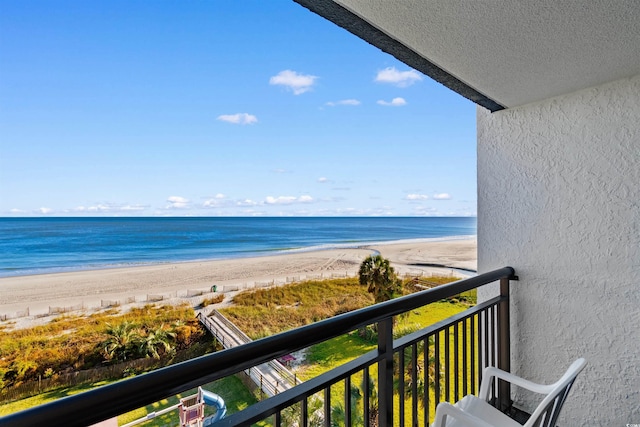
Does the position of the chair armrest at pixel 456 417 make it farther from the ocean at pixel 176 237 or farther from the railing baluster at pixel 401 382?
the ocean at pixel 176 237

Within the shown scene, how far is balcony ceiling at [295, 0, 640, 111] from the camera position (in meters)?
1.17

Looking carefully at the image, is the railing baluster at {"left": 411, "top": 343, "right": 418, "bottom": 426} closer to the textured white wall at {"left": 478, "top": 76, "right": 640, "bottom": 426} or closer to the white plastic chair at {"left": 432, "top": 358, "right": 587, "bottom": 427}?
the white plastic chair at {"left": 432, "top": 358, "right": 587, "bottom": 427}

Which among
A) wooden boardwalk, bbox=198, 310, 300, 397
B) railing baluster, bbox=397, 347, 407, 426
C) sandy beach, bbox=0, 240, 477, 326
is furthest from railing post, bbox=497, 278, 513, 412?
sandy beach, bbox=0, 240, 477, 326

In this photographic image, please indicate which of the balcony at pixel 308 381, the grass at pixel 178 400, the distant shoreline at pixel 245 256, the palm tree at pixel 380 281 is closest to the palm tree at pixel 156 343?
the grass at pixel 178 400

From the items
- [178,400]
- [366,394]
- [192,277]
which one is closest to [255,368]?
[178,400]

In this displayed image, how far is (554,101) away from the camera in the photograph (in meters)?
1.99

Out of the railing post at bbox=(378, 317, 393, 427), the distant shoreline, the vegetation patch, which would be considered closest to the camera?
the railing post at bbox=(378, 317, 393, 427)

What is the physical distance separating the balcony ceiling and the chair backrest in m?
1.10

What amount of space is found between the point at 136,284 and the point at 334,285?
894 centimetres

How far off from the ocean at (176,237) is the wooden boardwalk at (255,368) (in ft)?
19.1

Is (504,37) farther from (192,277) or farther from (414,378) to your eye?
(192,277)

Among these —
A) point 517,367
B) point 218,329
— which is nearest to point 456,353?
point 517,367

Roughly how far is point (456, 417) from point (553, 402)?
294mm

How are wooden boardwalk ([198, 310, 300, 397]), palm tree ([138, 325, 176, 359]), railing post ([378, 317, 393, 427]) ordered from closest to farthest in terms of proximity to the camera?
railing post ([378, 317, 393, 427]) < wooden boardwalk ([198, 310, 300, 397]) < palm tree ([138, 325, 176, 359])
